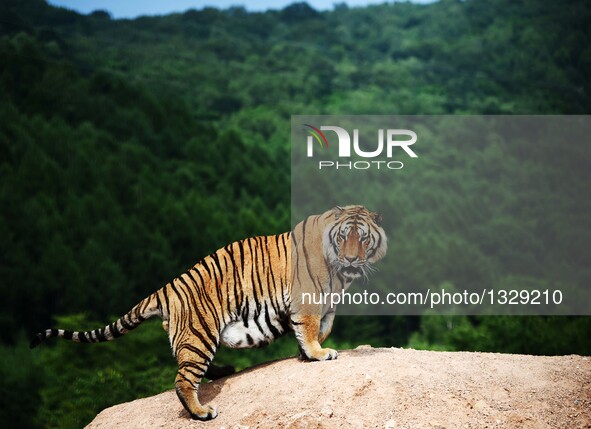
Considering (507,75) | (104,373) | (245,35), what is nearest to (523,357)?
(104,373)

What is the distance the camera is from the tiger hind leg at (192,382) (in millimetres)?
6855

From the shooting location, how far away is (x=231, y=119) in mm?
39000

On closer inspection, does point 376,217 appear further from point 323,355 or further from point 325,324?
point 323,355

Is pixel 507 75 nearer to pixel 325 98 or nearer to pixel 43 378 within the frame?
pixel 325 98

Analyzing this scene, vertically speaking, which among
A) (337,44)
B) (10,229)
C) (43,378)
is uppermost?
(337,44)

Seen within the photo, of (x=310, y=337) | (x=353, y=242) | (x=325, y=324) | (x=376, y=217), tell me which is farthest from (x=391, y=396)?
(x=376, y=217)

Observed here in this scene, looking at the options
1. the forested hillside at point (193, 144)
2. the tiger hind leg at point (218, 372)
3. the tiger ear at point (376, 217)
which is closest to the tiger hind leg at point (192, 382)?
the tiger hind leg at point (218, 372)

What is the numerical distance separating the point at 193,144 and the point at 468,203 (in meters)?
12.0

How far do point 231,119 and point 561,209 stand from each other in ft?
47.8

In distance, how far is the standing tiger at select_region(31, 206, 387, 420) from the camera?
7277 mm

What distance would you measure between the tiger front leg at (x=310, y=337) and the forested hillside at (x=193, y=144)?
7209 mm

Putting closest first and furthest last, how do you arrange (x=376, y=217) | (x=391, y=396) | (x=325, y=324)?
(x=391, y=396) → (x=325, y=324) → (x=376, y=217)

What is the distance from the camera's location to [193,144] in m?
32.2

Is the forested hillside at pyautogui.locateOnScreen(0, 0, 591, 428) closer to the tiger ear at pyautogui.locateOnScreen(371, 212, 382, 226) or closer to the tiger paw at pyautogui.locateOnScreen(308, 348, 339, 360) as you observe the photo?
the tiger paw at pyautogui.locateOnScreen(308, 348, 339, 360)
